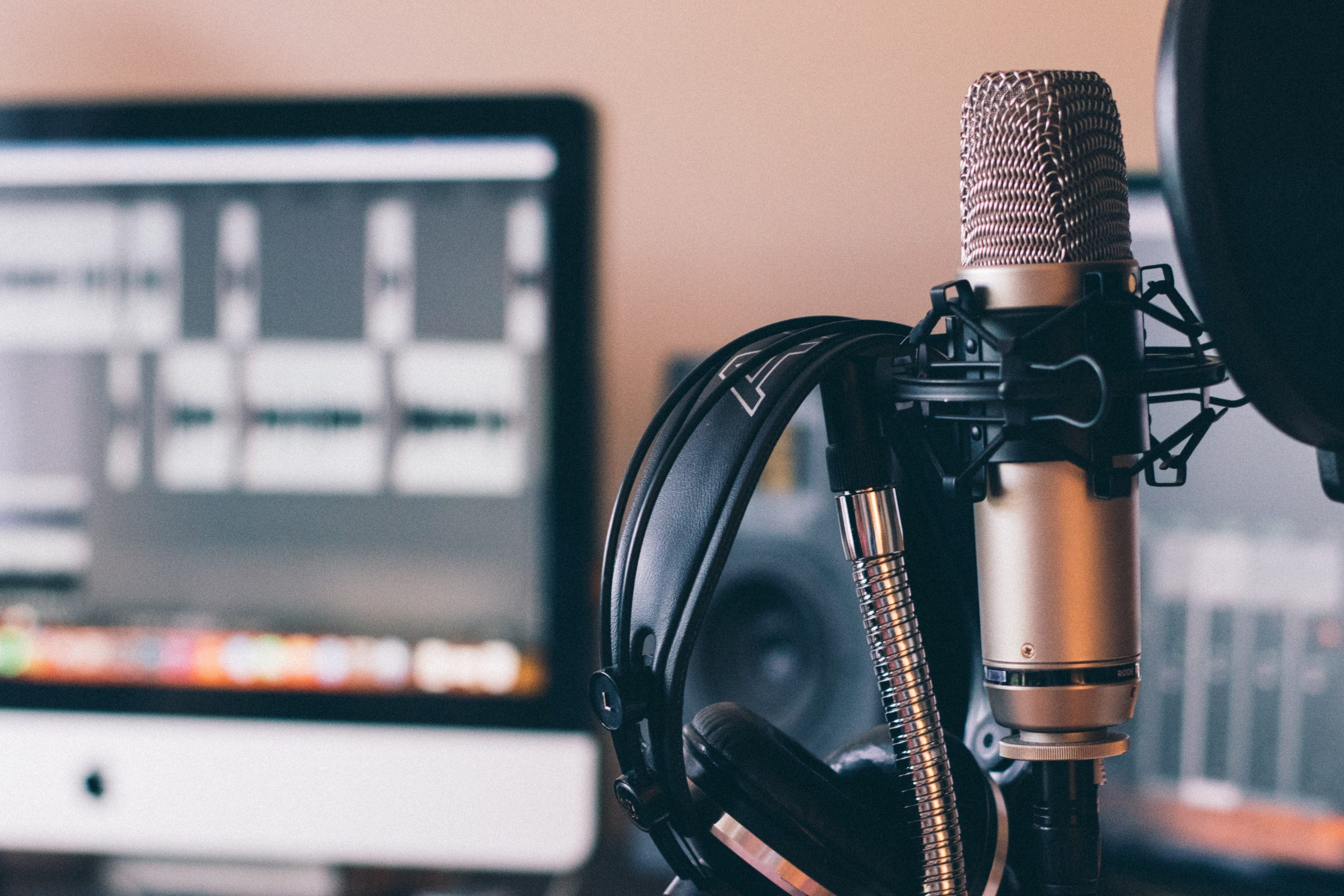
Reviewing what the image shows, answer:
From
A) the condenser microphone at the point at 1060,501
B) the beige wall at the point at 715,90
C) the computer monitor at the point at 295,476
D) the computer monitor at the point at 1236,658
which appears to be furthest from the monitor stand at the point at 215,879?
the condenser microphone at the point at 1060,501

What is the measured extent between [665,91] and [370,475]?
0.40 meters

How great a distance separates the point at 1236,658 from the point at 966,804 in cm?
46

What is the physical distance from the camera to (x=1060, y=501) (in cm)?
26

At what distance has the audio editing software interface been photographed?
2.31ft

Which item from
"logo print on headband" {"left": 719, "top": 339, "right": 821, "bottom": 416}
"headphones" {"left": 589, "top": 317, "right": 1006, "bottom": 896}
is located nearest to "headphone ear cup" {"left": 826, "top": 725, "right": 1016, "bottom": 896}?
"headphones" {"left": 589, "top": 317, "right": 1006, "bottom": 896}

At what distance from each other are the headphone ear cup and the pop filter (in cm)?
12

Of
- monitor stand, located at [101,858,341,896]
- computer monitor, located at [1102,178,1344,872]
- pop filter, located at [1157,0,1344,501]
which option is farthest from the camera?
monitor stand, located at [101,858,341,896]

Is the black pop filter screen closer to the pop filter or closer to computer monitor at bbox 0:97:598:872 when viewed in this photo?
the pop filter

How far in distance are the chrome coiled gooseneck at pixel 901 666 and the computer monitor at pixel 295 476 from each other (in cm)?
42

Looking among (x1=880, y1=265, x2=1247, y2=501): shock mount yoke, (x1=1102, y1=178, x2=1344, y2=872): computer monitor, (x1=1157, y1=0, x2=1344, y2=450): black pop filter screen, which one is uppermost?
(x1=1157, y1=0, x2=1344, y2=450): black pop filter screen

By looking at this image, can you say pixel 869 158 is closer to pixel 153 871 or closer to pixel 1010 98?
pixel 1010 98

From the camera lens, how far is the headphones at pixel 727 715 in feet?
0.86

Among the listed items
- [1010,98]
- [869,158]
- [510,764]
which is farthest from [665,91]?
[1010,98]

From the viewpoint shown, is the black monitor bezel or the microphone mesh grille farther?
the black monitor bezel
